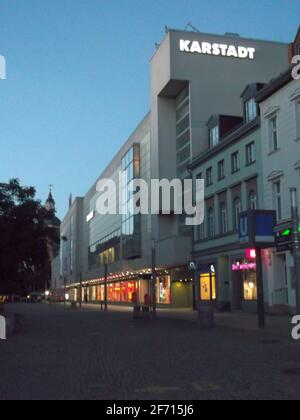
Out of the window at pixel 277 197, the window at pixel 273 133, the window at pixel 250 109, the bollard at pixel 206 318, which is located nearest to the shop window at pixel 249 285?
the window at pixel 277 197

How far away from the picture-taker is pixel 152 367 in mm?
12305

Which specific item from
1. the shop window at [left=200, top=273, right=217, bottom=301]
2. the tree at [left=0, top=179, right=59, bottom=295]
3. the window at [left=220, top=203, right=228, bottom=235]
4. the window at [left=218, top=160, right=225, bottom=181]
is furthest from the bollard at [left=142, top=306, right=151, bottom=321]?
the window at [left=218, top=160, right=225, bottom=181]

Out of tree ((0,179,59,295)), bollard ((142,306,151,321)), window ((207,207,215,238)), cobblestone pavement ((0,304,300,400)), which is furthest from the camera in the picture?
window ((207,207,215,238))

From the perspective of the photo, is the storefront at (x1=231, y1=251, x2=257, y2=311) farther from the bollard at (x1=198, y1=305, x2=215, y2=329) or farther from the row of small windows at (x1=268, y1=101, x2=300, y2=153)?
the bollard at (x1=198, y1=305, x2=215, y2=329)

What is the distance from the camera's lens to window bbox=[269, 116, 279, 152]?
108 feet

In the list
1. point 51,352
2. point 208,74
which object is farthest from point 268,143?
point 51,352

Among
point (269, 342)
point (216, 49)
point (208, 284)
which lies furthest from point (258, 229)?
point (216, 49)

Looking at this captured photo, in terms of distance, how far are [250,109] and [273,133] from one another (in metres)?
5.78

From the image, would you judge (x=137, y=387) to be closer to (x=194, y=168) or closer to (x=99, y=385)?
(x=99, y=385)

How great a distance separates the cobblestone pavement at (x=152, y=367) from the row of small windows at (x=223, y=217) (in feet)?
54.0

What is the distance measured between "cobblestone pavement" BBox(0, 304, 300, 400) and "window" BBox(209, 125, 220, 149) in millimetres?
26209

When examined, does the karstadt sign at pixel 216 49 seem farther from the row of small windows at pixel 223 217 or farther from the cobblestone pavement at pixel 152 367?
the cobblestone pavement at pixel 152 367

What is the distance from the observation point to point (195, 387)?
9641 mm
